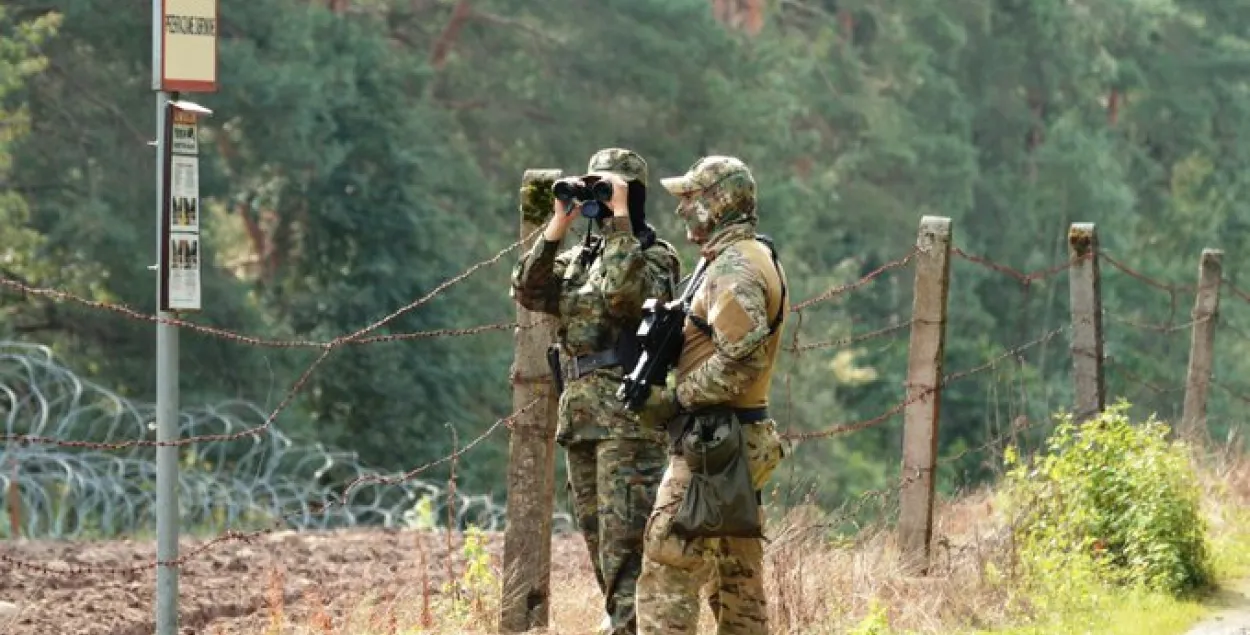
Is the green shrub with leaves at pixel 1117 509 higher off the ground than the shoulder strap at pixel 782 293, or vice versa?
the shoulder strap at pixel 782 293

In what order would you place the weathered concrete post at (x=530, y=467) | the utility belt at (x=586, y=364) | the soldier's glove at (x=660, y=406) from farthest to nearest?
the weathered concrete post at (x=530, y=467)
the utility belt at (x=586, y=364)
the soldier's glove at (x=660, y=406)

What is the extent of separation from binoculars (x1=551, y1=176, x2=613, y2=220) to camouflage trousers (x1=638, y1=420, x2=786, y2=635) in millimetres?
944

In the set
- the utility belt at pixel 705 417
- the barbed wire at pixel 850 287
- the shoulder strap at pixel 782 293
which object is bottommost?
the utility belt at pixel 705 417

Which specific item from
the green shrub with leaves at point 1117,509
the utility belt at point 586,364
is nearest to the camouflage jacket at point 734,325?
the utility belt at point 586,364

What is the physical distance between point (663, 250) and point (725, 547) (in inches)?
44.5

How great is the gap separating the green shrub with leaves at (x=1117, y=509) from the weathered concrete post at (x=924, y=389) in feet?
1.27

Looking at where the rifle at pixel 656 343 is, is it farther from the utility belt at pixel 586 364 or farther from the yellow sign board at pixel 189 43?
the yellow sign board at pixel 189 43

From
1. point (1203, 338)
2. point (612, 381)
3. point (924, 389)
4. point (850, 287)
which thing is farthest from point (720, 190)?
point (1203, 338)

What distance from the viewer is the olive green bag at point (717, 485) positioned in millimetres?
7766

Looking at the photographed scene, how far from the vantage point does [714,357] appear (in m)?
7.75

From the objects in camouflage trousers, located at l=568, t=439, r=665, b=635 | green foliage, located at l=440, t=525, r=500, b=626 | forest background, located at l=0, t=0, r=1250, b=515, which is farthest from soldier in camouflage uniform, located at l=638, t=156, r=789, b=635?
forest background, located at l=0, t=0, r=1250, b=515

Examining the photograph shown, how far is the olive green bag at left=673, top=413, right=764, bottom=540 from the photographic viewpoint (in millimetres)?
7766

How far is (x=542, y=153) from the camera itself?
1612 inches

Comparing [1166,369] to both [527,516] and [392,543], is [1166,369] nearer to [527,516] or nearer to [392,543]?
[392,543]
